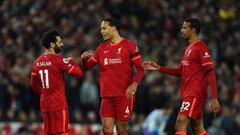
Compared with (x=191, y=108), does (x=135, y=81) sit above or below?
above

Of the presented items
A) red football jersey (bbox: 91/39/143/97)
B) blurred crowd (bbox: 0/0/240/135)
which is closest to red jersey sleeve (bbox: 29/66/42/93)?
red football jersey (bbox: 91/39/143/97)

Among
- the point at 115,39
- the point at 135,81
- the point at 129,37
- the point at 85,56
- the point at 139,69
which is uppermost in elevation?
the point at 129,37

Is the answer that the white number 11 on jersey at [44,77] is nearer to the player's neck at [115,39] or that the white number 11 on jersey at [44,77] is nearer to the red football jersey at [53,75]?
the red football jersey at [53,75]

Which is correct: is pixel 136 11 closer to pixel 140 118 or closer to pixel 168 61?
pixel 168 61

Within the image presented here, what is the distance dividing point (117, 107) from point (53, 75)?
1259 mm

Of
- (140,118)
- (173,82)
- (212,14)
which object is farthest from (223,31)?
(140,118)

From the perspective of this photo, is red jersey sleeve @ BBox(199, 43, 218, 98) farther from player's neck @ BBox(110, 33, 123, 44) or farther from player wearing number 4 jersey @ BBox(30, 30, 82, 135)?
player wearing number 4 jersey @ BBox(30, 30, 82, 135)

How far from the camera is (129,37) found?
27.4 m

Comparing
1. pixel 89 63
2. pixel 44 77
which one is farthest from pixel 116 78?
pixel 44 77

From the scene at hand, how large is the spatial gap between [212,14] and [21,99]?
27.7 ft

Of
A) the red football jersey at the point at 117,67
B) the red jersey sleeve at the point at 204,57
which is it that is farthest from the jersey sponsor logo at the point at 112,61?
the red jersey sleeve at the point at 204,57

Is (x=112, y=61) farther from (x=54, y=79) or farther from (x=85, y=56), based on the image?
(x=54, y=79)

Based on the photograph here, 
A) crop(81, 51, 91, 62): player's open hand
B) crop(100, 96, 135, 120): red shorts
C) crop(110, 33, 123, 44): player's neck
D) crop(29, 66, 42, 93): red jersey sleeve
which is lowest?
crop(100, 96, 135, 120): red shorts

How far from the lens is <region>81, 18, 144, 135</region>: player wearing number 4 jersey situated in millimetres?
15180
